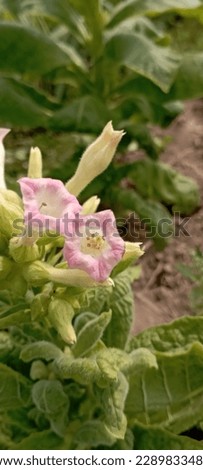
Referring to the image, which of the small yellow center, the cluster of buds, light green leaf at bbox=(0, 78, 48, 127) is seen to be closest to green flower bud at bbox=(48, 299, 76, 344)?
the cluster of buds

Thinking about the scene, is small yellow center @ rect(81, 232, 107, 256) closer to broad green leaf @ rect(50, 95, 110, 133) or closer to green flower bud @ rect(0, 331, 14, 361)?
green flower bud @ rect(0, 331, 14, 361)

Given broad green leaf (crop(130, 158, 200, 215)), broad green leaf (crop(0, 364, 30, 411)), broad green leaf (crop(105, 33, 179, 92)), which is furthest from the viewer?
broad green leaf (crop(130, 158, 200, 215))

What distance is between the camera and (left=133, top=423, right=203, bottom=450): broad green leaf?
1.06 m

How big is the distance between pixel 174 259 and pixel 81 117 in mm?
431

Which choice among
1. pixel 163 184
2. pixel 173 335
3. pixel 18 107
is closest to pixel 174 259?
pixel 163 184

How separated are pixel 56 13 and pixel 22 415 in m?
0.79

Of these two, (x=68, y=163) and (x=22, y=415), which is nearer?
(x=22, y=415)

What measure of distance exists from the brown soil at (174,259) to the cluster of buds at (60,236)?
0.60m

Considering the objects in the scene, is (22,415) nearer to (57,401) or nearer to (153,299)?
(57,401)

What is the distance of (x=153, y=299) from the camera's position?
159 cm

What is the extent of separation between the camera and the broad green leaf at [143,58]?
1.35 meters

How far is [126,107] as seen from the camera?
1.57 meters

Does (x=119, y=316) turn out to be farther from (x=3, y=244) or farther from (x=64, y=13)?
(x=64, y=13)
